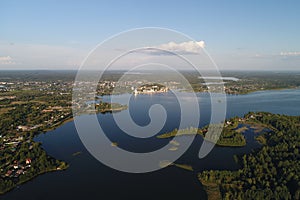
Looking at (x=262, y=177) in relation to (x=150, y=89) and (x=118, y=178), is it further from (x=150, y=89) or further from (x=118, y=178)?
(x=150, y=89)

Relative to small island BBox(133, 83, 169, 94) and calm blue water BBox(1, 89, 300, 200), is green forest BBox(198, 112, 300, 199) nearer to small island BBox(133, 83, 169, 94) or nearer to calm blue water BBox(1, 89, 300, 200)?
calm blue water BBox(1, 89, 300, 200)

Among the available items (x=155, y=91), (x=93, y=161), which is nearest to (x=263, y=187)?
(x=93, y=161)

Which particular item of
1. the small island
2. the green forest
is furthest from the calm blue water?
the small island

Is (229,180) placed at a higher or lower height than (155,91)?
lower

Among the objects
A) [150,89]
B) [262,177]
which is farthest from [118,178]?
[150,89]

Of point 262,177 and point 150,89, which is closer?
point 262,177

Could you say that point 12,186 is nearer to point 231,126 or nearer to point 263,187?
point 263,187

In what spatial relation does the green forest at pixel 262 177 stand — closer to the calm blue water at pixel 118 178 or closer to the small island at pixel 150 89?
the calm blue water at pixel 118 178

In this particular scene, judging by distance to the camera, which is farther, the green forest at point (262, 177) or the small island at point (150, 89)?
the small island at point (150, 89)

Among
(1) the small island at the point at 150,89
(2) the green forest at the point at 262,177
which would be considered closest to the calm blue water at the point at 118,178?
(2) the green forest at the point at 262,177

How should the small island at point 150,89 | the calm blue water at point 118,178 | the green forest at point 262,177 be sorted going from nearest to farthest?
the green forest at point 262,177 < the calm blue water at point 118,178 < the small island at point 150,89

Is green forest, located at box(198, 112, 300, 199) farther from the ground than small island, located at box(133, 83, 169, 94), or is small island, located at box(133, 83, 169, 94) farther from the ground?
small island, located at box(133, 83, 169, 94)
